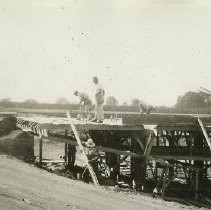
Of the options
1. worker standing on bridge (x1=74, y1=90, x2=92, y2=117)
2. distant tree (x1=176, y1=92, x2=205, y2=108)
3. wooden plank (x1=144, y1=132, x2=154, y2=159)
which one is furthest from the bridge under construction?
distant tree (x1=176, y1=92, x2=205, y2=108)

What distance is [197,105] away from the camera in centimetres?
4650

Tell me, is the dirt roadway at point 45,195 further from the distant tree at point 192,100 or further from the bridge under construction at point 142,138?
the distant tree at point 192,100

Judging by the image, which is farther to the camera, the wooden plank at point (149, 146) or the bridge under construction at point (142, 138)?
the wooden plank at point (149, 146)

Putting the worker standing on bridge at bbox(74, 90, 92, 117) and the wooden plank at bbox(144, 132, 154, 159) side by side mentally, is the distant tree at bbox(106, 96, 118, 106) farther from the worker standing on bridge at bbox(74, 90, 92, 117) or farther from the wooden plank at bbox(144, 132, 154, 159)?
the wooden plank at bbox(144, 132, 154, 159)

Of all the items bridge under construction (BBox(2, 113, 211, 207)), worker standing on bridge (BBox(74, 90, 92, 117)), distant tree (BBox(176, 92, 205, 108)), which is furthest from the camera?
distant tree (BBox(176, 92, 205, 108))

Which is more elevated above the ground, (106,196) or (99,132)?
(99,132)

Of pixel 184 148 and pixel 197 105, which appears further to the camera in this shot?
pixel 197 105

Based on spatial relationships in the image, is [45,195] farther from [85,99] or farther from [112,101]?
[112,101]

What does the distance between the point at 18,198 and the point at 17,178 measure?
7.55ft

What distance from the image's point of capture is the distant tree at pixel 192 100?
46.2 meters

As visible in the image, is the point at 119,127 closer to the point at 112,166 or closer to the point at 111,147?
the point at 111,147

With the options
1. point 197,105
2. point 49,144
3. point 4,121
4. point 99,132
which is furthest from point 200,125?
point 197,105

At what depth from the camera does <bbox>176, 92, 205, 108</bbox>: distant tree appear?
46228mm

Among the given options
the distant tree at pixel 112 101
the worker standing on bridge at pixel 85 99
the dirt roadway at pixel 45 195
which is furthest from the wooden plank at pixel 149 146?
the distant tree at pixel 112 101
